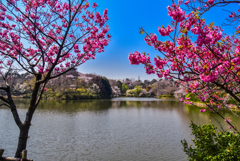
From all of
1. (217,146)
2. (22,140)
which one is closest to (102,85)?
(22,140)

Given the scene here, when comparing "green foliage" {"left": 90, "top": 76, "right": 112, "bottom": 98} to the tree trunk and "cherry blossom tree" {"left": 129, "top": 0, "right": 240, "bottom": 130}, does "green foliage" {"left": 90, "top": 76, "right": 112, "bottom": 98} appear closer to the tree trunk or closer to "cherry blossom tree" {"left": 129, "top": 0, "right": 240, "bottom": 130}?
the tree trunk

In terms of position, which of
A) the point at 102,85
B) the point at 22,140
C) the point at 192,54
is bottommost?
the point at 22,140

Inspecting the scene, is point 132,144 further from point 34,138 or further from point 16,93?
point 16,93

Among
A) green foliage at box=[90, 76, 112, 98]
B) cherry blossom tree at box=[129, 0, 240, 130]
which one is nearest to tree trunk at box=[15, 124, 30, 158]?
cherry blossom tree at box=[129, 0, 240, 130]

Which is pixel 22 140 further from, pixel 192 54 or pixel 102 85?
pixel 102 85

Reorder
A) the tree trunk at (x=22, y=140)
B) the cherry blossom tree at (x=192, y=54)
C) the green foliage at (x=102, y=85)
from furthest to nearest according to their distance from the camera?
the green foliage at (x=102, y=85), the tree trunk at (x=22, y=140), the cherry blossom tree at (x=192, y=54)

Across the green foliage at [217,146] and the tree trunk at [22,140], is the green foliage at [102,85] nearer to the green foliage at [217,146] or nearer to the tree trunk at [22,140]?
the tree trunk at [22,140]

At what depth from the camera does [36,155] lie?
20.5 ft

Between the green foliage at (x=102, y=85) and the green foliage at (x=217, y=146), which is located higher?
the green foliage at (x=102, y=85)

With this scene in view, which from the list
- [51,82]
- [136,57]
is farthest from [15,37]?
[51,82]

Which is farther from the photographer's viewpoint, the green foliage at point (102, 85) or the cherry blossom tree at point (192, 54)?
the green foliage at point (102, 85)

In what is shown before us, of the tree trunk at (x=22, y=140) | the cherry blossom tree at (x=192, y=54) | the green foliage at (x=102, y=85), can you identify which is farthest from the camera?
the green foliage at (x=102, y=85)

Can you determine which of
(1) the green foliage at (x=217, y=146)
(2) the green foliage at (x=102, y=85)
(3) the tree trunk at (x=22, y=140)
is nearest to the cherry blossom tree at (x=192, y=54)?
(1) the green foliage at (x=217, y=146)

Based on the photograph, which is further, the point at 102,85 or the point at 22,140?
the point at 102,85
